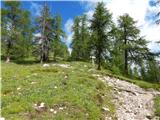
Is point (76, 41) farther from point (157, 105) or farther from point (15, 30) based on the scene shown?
point (157, 105)

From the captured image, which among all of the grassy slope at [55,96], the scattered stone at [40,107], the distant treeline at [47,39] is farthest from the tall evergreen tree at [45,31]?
the scattered stone at [40,107]

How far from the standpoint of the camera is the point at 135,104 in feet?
86.3

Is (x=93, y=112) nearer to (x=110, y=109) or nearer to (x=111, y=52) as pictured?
(x=110, y=109)

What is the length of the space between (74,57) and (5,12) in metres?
18.9

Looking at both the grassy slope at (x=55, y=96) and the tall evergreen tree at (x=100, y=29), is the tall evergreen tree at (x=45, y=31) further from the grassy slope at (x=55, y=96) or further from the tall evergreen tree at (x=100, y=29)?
the grassy slope at (x=55, y=96)

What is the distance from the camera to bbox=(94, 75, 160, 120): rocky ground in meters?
23.7

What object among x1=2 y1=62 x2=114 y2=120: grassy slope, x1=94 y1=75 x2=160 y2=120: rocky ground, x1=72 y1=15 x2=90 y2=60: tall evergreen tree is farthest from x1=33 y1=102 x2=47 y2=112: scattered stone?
x1=72 y1=15 x2=90 y2=60: tall evergreen tree

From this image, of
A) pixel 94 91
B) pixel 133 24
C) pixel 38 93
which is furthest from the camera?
pixel 133 24

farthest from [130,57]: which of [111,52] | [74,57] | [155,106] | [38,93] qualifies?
[38,93]

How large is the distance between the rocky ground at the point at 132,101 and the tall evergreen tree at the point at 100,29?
14.0 metres

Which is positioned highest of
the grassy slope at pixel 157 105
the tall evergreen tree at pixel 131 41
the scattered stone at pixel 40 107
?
the tall evergreen tree at pixel 131 41

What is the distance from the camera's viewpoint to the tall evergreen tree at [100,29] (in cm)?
4775

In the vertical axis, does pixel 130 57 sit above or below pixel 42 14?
below

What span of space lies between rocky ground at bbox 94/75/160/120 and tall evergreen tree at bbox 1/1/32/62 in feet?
101
